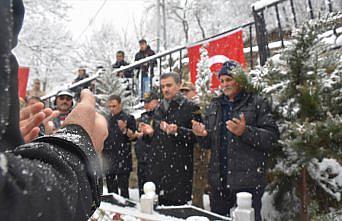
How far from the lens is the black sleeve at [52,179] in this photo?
0.62 metres

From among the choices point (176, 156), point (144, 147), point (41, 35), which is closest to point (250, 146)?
point (176, 156)

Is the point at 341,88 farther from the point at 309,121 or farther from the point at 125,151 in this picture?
the point at 125,151

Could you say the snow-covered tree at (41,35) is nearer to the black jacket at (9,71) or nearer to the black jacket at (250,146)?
the black jacket at (250,146)

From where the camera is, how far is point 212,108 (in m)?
4.17

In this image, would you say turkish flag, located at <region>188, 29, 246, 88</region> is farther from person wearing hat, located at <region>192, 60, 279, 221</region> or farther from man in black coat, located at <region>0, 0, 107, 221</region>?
man in black coat, located at <region>0, 0, 107, 221</region>

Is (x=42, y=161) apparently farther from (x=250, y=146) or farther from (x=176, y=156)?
(x=176, y=156)

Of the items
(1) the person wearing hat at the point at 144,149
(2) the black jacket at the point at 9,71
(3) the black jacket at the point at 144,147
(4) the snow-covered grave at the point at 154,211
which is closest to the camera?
(2) the black jacket at the point at 9,71

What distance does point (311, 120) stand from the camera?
3551mm

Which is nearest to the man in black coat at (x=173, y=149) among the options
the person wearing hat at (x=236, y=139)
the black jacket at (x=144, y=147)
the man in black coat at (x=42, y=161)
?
the person wearing hat at (x=236, y=139)

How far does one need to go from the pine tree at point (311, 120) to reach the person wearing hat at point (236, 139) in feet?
0.53

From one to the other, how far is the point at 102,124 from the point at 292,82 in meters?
2.87

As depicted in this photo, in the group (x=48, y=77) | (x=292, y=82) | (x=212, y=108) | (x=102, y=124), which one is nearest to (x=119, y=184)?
(x=212, y=108)

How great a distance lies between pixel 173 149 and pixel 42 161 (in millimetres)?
3772

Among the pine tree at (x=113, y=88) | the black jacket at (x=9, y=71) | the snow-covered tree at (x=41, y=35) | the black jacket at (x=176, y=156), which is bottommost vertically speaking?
the black jacket at (x=176, y=156)
